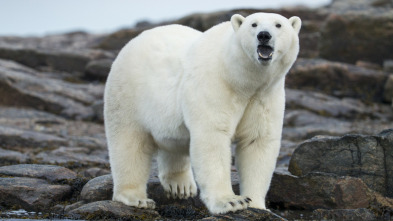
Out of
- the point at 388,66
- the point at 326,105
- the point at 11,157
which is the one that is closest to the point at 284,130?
the point at 326,105

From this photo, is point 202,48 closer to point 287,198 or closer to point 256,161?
point 256,161

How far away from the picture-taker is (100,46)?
24.6 metres

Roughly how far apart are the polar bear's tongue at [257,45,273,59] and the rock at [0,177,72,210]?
123 inches

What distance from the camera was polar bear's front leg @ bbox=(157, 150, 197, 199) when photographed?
285 inches

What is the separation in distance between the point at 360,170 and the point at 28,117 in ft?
30.2

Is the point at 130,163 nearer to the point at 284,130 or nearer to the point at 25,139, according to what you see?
the point at 25,139

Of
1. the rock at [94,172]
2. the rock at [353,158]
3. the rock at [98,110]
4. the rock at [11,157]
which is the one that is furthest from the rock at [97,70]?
the rock at [353,158]

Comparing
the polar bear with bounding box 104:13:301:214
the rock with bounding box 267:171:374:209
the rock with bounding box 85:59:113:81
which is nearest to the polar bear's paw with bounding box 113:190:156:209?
the polar bear with bounding box 104:13:301:214

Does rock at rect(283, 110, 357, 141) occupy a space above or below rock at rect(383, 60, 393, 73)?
below

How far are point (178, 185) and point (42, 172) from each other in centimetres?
178

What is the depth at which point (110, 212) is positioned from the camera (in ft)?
20.4

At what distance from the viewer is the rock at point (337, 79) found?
672 inches

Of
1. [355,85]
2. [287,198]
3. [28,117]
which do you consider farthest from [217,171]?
[355,85]

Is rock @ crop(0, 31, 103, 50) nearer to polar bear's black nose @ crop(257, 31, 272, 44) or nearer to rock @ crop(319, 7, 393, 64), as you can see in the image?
rock @ crop(319, 7, 393, 64)
